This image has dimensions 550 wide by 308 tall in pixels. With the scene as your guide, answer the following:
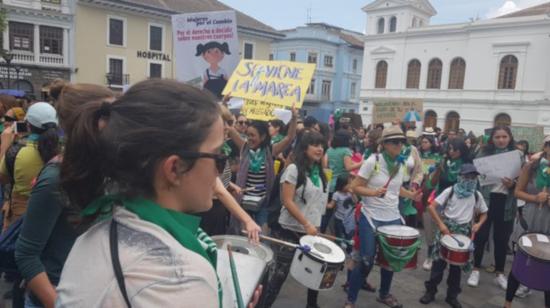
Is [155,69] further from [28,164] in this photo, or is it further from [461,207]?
[28,164]

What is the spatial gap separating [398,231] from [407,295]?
1139 mm

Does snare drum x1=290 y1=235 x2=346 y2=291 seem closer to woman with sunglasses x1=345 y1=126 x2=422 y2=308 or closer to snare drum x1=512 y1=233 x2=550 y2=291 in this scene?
woman with sunglasses x1=345 y1=126 x2=422 y2=308

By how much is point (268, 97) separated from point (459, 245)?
2.88 meters

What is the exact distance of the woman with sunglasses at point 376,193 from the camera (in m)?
4.08

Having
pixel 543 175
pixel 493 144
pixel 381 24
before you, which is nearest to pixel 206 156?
pixel 543 175

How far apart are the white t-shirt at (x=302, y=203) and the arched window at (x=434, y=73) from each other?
3886 cm

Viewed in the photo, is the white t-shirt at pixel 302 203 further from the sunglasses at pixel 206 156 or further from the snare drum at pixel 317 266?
the sunglasses at pixel 206 156

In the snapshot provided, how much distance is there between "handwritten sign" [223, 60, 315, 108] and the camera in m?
5.28

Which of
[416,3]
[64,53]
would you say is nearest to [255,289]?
[64,53]

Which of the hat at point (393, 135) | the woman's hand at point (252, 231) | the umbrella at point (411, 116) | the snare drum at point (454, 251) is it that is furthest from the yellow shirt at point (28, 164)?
the umbrella at point (411, 116)

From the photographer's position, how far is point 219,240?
2832 millimetres

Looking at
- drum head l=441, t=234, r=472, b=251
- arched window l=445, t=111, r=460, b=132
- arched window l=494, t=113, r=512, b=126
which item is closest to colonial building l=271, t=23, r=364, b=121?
arched window l=445, t=111, r=460, b=132

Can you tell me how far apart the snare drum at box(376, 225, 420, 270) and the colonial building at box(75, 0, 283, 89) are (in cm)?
2684

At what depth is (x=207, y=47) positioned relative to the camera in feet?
19.8
